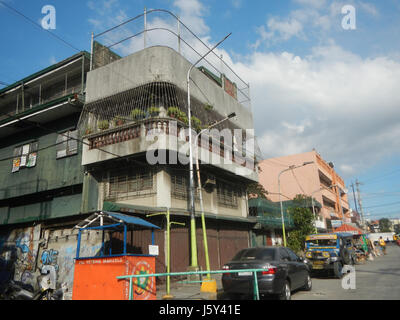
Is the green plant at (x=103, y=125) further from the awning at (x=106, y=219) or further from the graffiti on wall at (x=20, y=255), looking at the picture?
the awning at (x=106, y=219)

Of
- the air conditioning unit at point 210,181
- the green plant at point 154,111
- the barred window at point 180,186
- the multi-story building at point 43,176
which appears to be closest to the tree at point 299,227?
the air conditioning unit at point 210,181

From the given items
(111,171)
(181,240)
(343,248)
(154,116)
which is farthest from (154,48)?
(343,248)

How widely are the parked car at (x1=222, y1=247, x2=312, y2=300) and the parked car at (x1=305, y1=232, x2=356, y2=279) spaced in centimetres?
536

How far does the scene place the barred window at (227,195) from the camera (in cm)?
2070

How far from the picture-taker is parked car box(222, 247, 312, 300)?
842cm

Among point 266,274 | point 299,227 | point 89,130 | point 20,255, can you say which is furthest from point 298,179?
point 266,274

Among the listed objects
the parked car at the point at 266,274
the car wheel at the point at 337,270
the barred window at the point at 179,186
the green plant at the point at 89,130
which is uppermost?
the green plant at the point at 89,130

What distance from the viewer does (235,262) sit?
9.18 meters

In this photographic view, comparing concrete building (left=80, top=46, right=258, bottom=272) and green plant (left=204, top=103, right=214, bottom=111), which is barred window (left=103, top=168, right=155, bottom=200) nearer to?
concrete building (left=80, top=46, right=258, bottom=272)

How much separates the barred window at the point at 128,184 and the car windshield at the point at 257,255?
22.7ft

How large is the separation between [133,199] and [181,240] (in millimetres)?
3337

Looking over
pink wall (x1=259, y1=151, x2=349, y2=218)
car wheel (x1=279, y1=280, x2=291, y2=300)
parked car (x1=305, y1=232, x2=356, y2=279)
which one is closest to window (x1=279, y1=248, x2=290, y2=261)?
car wheel (x1=279, y1=280, x2=291, y2=300)

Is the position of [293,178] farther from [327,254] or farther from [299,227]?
[327,254]

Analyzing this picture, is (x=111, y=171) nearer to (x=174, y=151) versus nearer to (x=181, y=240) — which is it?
(x=174, y=151)
